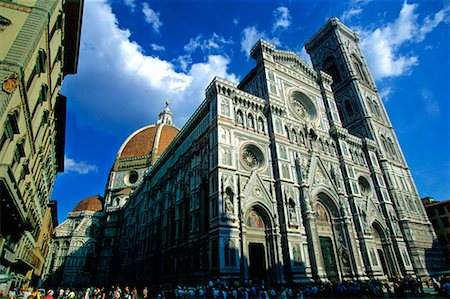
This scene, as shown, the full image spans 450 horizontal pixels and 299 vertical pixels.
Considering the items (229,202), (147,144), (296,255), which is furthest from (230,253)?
(147,144)

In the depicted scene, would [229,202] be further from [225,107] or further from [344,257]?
[344,257]

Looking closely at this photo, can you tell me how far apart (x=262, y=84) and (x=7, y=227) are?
2445cm

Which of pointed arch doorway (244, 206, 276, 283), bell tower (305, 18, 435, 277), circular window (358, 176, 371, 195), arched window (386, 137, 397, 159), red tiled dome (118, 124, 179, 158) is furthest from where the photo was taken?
red tiled dome (118, 124, 179, 158)

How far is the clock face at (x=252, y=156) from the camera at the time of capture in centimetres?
2253

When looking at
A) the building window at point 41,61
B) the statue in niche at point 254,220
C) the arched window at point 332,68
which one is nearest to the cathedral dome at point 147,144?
the arched window at point 332,68

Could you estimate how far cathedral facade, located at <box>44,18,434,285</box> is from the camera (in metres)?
19.2

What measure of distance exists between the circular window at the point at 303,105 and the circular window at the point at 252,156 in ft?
33.3

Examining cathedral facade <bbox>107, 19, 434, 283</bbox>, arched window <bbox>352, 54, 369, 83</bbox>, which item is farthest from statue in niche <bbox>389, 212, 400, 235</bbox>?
arched window <bbox>352, 54, 369, 83</bbox>

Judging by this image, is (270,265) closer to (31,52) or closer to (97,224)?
(31,52)

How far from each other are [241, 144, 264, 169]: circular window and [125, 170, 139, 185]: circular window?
132 ft

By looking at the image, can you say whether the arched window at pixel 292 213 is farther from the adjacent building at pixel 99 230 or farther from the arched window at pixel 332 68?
the arched window at pixel 332 68

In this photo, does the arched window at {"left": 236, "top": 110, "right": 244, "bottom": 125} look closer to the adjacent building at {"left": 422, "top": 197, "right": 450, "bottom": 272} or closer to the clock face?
the clock face

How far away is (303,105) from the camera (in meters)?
32.2

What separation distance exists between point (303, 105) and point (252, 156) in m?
13.3
